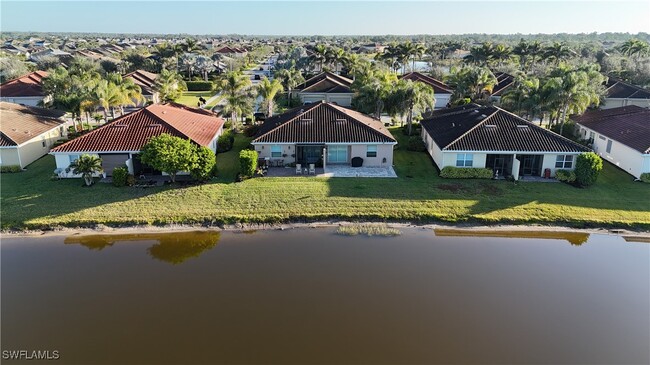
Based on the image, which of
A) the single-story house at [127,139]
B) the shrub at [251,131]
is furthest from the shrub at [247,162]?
the shrub at [251,131]

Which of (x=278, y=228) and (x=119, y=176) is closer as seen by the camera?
(x=278, y=228)

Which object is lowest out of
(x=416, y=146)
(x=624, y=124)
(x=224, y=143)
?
(x=416, y=146)

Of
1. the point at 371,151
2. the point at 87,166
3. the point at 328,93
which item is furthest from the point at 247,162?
the point at 328,93

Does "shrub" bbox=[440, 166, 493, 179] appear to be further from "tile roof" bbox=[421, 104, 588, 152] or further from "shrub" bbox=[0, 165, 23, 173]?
"shrub" bbox=[0, 165, 23, 173]

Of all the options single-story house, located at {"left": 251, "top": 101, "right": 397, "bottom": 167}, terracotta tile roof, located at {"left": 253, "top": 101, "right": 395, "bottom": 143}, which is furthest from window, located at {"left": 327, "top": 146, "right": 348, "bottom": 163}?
terracotta tile roof, located at {"left": 253, "top": 101, "right": 395, "bottom": 143}

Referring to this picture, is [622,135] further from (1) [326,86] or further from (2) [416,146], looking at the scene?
(1) [326,86]

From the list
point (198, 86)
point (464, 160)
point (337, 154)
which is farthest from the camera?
point (198, 86)
